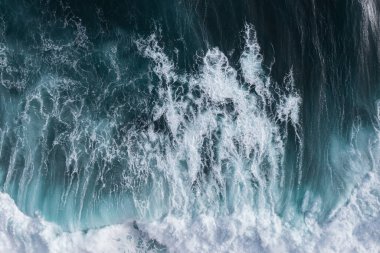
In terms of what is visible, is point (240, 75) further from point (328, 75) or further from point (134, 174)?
point (134, 174)

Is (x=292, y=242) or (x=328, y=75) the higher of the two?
(x=328, y=75)

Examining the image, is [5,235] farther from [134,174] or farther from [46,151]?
[134,174]

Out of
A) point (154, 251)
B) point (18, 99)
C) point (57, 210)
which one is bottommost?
point (154, 251)

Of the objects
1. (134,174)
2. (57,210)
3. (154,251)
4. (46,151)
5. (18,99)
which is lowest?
(154,251)

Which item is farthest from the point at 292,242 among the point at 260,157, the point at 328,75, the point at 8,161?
the point at 8,161

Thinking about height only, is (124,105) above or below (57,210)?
above

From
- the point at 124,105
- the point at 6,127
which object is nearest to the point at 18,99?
the point at 6,127
